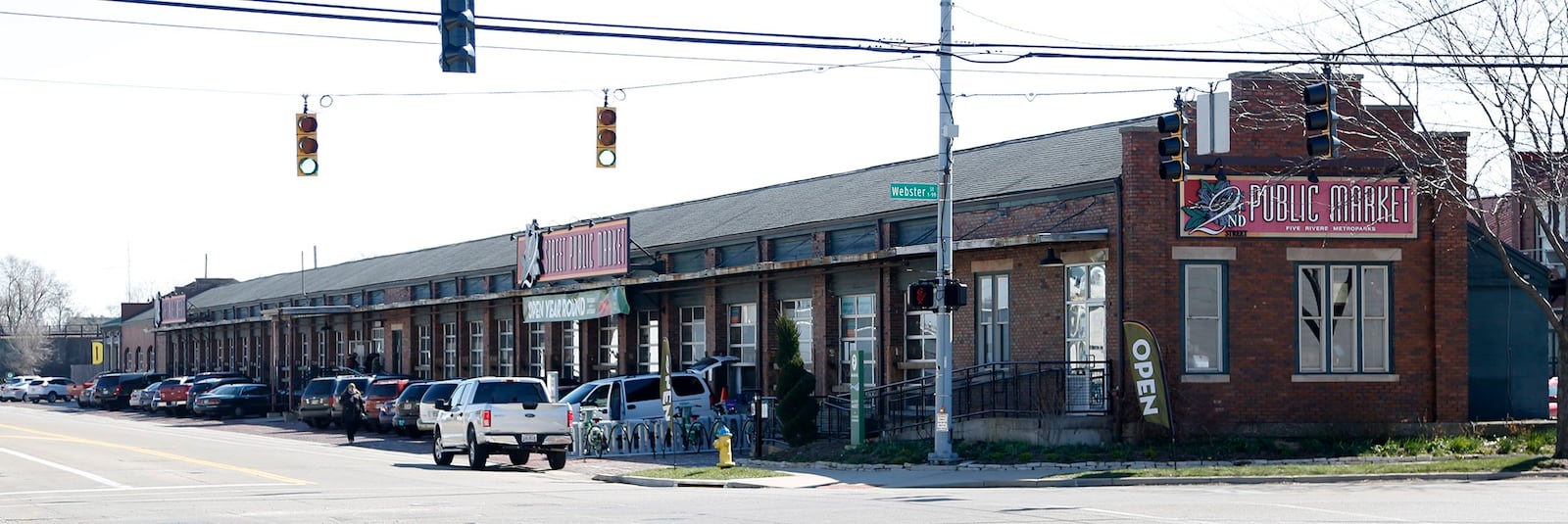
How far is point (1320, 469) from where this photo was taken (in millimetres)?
24047

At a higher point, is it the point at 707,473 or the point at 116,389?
the point at 707,473

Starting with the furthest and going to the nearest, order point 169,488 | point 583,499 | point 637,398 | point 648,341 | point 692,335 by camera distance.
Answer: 1. point 648,341
2. point 692,335
3. point 637,398
4. point 169,488
5. point 583,499

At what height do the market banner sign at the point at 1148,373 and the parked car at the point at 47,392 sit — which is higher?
the market banner sign at the point at 1148,373

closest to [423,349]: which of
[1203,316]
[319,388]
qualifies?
[319,388]

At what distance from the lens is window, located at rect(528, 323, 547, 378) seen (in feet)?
167

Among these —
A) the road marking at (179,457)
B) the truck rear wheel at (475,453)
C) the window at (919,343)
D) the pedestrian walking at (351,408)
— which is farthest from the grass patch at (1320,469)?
the pedestrian walking at (351,408)

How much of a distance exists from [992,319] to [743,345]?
10783 mm

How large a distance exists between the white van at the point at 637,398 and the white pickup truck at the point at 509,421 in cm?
451

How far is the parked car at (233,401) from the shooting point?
58250mm

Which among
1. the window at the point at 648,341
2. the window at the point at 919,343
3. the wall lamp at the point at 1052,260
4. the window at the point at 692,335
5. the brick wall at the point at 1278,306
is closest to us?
the brick wall at the point at 1278,306

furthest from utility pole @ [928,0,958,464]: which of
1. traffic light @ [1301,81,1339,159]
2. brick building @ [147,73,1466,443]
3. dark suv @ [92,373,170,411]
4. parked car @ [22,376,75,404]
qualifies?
parked car @ [22,376,75,404]

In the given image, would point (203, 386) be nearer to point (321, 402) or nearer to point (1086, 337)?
point (321, 402)

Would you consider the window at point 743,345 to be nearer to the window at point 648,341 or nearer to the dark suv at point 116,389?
the window at point 648,341

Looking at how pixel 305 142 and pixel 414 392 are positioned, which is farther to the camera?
pixel 414 392
